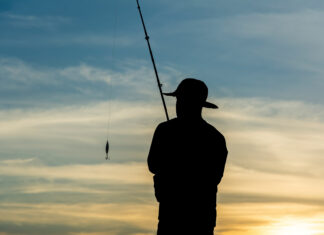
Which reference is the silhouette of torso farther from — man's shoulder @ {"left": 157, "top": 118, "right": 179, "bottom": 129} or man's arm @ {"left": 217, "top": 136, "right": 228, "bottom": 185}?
man's arm @ {"left": 217, "top": 136, "right": 228, "bottom": 185}

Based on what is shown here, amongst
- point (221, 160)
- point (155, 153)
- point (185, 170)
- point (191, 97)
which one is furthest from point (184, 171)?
point (191, 97)

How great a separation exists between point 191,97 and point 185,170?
0.91 m

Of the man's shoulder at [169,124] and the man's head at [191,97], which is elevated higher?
the man's head at [191,97]

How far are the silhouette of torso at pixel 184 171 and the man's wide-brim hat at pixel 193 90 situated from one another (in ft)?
0.93

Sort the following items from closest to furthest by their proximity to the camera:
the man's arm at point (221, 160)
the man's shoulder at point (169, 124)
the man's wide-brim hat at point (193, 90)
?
1. the man's wide-brim hat at point (193, 90)
2. the man's shoulder at point (169, 124)
3. the man's arm at point (221, 160)

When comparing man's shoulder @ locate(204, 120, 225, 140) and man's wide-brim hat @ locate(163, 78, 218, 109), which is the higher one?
man's wide-brim hat @ locate(163, 78, 218, 109)

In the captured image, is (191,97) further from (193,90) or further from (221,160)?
(221,160)

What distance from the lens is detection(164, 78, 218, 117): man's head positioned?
5.87m

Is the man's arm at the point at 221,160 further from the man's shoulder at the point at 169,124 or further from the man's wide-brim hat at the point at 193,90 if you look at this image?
the man's shoulder at the point at 169,124

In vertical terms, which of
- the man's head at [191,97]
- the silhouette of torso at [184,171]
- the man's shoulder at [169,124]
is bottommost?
the silhouette of torso at [184,171]

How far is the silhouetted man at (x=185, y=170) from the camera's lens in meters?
6.00

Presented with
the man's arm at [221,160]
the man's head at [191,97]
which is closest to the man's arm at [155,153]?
the man's head at [191,97]

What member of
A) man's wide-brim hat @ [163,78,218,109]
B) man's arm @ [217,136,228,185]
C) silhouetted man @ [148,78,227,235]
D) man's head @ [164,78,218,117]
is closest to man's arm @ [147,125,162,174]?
silhouetted man @ [148,78,227,235]

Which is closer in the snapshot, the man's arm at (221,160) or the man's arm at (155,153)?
the man's arm at (155,153)
